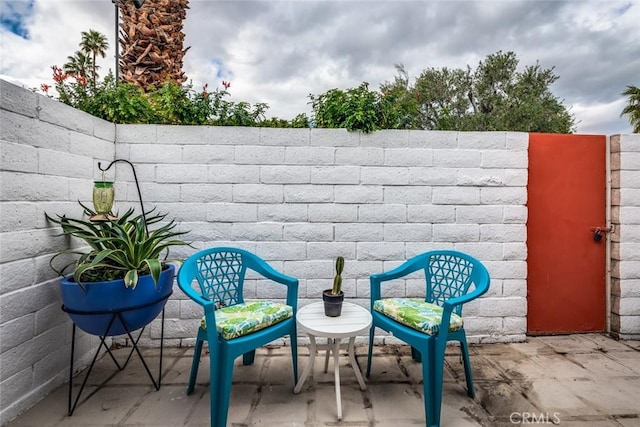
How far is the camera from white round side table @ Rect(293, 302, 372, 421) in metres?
1.80

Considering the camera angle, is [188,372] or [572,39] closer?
[188,372]

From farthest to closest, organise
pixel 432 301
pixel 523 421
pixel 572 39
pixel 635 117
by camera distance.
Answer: pixel 635 117
pixel 572 39
pixel 432 301
pixel 523 421

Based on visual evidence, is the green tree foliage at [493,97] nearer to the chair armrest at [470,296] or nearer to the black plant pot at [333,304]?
the chair armrest at [470,296]

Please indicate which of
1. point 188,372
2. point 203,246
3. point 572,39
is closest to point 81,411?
point 188,372

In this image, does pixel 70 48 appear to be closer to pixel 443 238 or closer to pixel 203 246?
pixel 203 246

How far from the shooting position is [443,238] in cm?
277

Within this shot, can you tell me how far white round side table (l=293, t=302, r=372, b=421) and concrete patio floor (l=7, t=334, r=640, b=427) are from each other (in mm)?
165

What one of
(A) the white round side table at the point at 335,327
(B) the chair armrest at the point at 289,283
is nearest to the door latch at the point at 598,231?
(A) the white round side table at the point at 335,327

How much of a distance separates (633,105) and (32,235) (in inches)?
693

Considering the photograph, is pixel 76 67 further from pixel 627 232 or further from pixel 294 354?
pixel 627 232

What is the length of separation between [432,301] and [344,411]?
1.08 m

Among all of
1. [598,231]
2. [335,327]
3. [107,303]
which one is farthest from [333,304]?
[598,231]

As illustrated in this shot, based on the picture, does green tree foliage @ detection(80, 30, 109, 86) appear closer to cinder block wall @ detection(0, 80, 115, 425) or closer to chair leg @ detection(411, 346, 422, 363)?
cinder block wall @ detection(0, 80, 115, 425)

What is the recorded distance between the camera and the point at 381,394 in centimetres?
202
